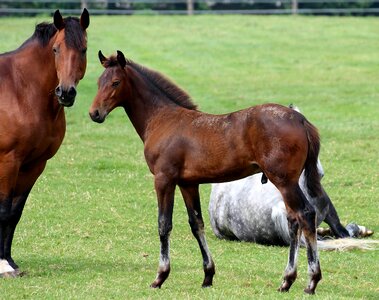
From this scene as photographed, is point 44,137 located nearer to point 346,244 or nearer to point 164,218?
point 164,218

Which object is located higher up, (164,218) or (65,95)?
(65,95)

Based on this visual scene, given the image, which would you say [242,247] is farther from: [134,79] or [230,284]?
[134,79]

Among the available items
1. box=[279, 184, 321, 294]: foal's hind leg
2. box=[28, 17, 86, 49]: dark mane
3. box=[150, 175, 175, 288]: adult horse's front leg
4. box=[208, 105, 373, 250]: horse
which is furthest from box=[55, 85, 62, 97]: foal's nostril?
box=[208, 105, 373, 250]: horse

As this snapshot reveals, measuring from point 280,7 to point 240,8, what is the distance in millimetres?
1566

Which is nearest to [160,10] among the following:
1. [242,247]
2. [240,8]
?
[240,8]

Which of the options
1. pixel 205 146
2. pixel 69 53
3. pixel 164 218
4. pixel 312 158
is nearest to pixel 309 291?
pixel 312 158

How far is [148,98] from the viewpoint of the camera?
9.11m

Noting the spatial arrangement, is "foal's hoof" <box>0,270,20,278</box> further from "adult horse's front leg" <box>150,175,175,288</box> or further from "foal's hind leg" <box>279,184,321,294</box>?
"foal's hind leg" <box>279,184,321,294</box>

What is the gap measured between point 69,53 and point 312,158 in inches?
94.3

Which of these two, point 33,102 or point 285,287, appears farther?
point 33,102

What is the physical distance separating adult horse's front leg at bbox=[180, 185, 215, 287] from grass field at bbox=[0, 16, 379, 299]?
0.46ft

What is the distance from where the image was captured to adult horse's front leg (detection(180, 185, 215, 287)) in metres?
8.76

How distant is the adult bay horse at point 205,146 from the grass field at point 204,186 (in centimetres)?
52

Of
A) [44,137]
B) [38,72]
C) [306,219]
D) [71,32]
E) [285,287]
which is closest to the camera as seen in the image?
[306,219]
